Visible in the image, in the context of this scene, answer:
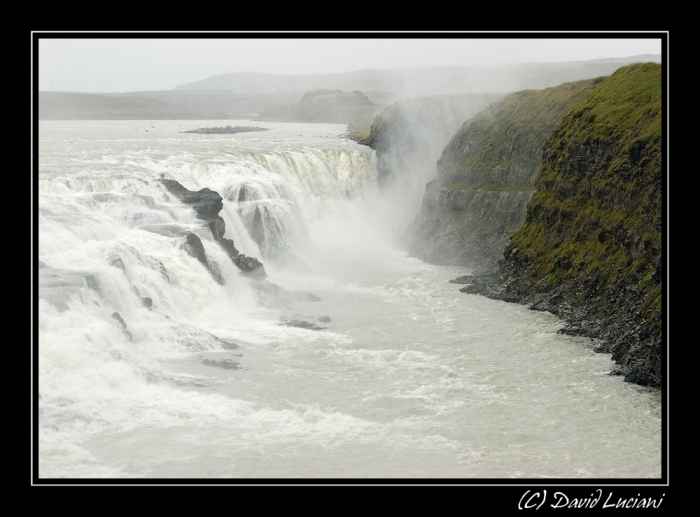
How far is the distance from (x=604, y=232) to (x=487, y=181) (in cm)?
1596

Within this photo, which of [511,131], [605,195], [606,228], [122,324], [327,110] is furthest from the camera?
[327,110]

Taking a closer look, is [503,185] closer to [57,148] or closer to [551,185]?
[551,185]

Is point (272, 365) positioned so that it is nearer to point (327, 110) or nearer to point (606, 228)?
point (606, 228)

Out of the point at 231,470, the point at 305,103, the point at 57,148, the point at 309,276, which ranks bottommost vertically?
the point at 231,470

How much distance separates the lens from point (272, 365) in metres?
28.9

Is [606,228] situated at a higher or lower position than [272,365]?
higher

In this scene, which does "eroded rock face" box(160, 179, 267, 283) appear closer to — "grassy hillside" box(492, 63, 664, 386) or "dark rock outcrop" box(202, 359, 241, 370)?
"dark rock outcrop" box(202, 359, 241, 370)

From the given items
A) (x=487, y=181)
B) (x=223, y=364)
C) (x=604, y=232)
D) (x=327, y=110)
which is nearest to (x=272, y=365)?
(x=223, y=364)

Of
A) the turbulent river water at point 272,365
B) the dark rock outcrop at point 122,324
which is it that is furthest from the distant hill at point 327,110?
the dark rock outcrop at point 122,324

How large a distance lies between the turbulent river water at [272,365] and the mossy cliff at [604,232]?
4.35 feet

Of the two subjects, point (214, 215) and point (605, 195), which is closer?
point (605, 195)

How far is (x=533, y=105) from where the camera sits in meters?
53.2

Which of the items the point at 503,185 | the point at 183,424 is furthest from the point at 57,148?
the point at 183,424

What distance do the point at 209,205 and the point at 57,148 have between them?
19175 mm
